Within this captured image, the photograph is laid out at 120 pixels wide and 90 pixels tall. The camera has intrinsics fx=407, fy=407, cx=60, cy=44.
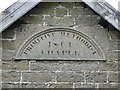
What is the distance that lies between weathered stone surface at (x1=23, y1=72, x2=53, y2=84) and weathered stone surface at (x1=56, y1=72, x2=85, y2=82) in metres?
0.14

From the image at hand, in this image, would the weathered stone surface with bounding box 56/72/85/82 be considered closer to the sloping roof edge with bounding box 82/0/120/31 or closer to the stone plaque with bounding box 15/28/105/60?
the stone plaque with bounding box 15/28/105/60

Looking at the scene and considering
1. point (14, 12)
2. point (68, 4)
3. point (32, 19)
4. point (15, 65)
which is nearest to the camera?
point (14, 12)

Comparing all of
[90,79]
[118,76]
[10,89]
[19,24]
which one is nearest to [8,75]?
[10,89]

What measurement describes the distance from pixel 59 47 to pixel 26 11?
2.49ft

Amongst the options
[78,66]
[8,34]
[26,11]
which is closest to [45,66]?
[78,66]

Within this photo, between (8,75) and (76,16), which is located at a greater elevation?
(76,16)

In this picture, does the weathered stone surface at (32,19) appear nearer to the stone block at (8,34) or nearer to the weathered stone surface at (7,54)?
the stone block at (8,34)

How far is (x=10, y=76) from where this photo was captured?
624 centimetres

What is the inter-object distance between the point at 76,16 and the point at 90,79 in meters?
1.05

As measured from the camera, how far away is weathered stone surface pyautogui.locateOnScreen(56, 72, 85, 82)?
6262 millimetres

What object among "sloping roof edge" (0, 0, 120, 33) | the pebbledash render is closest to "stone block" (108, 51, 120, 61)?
the pebbledash render

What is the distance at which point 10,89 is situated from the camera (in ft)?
20.3

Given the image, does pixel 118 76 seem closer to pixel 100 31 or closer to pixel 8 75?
pixel 100 31

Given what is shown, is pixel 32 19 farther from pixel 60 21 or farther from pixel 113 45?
pixel 113 45
